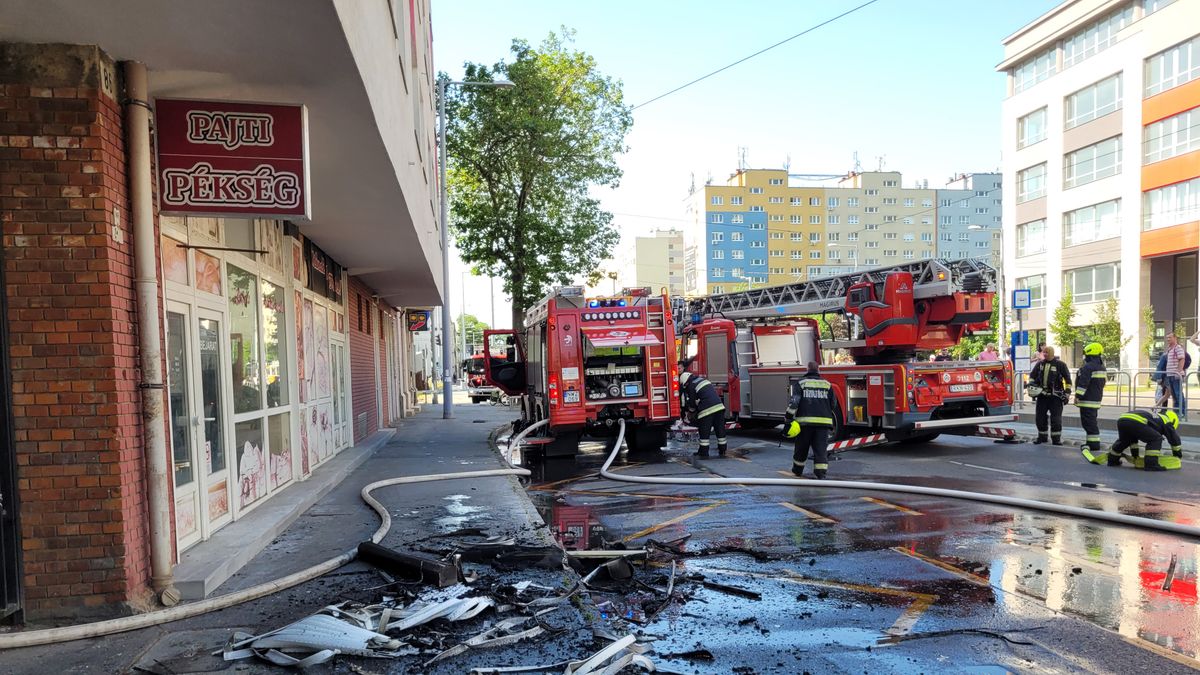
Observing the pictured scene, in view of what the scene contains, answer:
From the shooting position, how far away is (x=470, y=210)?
1041 inches

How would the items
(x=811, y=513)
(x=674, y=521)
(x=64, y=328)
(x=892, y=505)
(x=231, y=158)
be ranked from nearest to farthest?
(x=64, y=328)
(x=231, y=158)
(x=674, y=521)
(x=811, y=513)
(x=892, y=505)

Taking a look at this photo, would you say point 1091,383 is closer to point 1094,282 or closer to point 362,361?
point 362,361

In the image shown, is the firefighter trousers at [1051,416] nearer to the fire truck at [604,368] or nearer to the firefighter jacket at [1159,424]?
the firefighter jacket at [1159,424]

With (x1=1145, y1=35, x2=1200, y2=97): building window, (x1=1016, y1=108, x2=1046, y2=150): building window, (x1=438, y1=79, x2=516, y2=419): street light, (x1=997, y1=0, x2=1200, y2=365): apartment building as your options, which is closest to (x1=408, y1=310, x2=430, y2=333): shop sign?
(x1=438, y1=79, x2=516, y2=419): street light

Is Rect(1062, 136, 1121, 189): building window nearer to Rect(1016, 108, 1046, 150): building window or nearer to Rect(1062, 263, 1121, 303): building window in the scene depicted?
Rect(1016, 108, 1046, 150): building window

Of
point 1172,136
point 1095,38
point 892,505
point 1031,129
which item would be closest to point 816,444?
point 892,505

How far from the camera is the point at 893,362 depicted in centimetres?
1261

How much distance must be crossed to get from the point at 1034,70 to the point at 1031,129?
2948 mm

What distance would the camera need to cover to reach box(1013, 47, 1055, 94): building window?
36.6 metres

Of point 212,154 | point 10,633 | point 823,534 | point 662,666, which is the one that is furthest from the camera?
point 823,534

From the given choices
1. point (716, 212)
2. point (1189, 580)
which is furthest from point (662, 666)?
point (716, 212)

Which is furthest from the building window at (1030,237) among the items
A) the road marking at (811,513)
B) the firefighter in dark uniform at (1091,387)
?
the road marking at (811,513)

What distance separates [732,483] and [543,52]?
23.0 m

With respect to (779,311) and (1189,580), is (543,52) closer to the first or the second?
(779,311)
